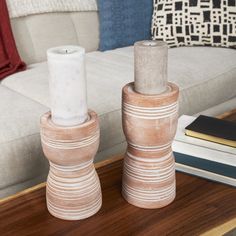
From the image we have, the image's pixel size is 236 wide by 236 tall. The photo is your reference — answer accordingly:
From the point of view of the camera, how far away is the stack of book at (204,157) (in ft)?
3.48

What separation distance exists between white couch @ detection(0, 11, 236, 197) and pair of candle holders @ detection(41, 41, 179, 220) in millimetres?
389

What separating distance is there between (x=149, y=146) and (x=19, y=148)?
1.61 feet

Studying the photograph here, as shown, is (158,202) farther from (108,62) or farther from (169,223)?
(108,62)

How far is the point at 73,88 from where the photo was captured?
2.76 feet

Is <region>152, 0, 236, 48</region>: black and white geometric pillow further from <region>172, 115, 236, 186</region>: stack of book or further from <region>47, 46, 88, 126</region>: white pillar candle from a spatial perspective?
<region>47, 46, 88, 126</region>: white pillar candle

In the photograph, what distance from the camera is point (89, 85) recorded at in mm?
1605

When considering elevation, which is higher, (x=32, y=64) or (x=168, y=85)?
(x=168, y=85)

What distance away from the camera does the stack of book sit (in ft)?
3.48

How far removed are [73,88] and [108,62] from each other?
42.9 inches

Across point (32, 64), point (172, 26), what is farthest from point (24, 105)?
point (172, 26)

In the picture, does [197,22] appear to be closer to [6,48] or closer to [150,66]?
[6,48]

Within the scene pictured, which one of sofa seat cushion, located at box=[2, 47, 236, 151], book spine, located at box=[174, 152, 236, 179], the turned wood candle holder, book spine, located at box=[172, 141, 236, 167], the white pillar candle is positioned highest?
the white pillar candle

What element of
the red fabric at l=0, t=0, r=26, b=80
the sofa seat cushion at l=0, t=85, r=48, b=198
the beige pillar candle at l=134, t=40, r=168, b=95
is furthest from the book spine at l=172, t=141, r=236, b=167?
the red fabric at l=0, t=0, r=26, b=80

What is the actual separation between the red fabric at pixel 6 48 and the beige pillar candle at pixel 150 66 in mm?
998
